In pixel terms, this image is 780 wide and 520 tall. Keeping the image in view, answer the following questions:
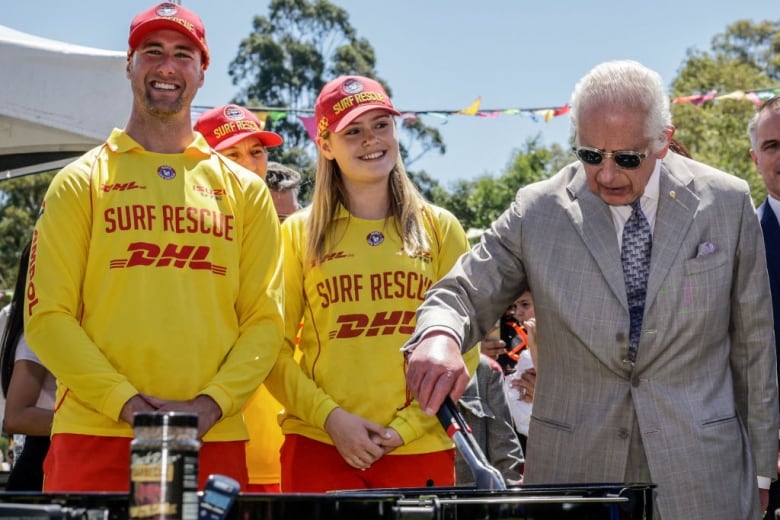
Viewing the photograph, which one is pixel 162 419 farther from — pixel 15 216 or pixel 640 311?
pixel 15 216

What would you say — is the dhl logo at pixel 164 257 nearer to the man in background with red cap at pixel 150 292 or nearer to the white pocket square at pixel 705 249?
the man in background with red cap at pixel 150 292

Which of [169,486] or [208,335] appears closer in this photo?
[169,486]

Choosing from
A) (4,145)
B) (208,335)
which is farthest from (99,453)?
(4,145)

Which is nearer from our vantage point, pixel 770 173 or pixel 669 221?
pixel 669 221

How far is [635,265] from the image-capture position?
12.1 feet

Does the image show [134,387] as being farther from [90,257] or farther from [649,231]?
[649,231]

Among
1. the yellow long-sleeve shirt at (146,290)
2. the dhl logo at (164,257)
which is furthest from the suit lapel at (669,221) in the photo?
the dhl logo at (164,257)

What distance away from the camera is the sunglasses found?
3531 millimetres

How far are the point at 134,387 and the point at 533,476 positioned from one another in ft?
4.19

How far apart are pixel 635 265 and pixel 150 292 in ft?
5.02

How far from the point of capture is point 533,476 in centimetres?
374

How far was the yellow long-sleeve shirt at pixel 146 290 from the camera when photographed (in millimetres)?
3865

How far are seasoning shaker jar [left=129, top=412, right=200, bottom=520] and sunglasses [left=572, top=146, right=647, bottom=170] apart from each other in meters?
1.90

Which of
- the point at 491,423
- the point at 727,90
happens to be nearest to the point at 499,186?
the point at 727,90
